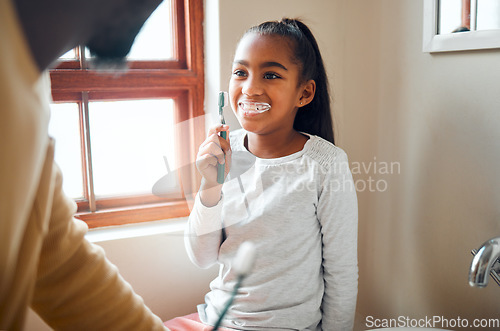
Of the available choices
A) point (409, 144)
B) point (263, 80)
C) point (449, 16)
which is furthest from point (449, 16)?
point (263, 80)

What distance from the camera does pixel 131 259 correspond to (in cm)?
110

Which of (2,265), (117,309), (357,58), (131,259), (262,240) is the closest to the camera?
(2,265)

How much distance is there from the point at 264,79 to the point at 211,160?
0.20 m

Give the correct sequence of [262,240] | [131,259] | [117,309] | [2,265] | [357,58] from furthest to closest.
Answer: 1. [357,58]
2. [131,259]
3. [262,240]
4. [117,309]
5. [2,265]

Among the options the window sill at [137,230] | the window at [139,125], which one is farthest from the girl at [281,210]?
the window at [139,125]

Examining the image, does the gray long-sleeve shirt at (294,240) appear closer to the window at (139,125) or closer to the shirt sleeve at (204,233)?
the shirt sleeve at (204,233)

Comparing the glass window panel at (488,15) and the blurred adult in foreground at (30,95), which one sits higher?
the glass window panel at (488,15)

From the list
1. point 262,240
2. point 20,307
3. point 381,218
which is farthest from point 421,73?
point 20,307

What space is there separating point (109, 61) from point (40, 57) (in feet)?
0.22

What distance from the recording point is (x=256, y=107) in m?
0.94

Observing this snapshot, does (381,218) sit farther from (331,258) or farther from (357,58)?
(357,58)

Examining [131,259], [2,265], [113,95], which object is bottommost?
[131,259]

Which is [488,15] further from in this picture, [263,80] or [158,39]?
[158,39]

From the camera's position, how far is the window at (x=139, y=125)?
3.77 ft
